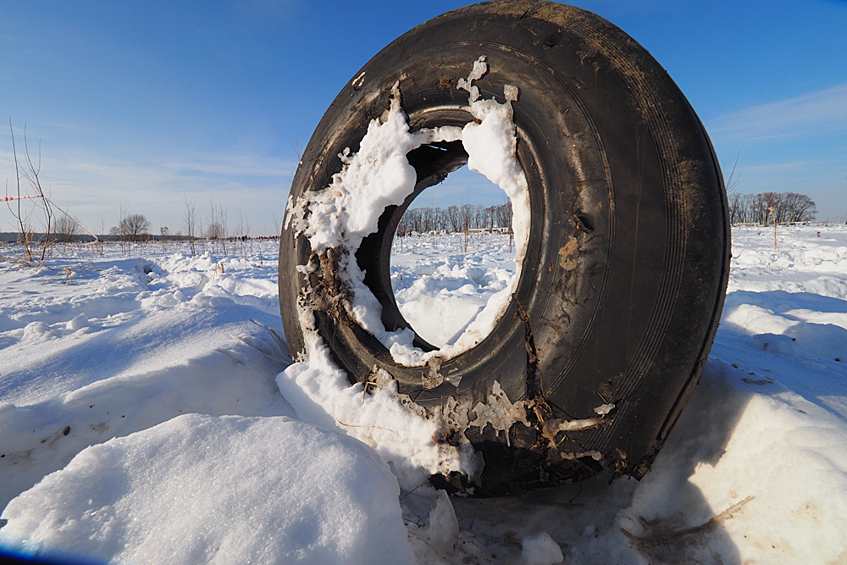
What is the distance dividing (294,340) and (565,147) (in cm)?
119

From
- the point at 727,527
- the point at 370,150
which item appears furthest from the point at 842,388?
the point at 370,150

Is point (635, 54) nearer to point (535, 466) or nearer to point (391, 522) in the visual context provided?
point (535, 466)

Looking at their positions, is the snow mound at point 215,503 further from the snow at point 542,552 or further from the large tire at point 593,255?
the large tire at point 593,255

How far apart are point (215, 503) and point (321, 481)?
178 millimetres

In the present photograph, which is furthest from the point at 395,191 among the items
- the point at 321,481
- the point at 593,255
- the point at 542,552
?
the point at 542,552

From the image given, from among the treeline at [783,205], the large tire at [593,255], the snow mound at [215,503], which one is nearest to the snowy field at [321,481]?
the snow mound at [215,503]

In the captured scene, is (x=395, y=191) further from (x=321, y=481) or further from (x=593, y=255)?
(x=321, y=481)

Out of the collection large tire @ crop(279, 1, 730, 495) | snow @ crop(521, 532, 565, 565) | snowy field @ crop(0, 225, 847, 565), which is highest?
large tire @ crop(279, 1, 730, 495)

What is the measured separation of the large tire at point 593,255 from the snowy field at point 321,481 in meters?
0.16

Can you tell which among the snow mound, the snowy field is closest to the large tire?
the snowy field

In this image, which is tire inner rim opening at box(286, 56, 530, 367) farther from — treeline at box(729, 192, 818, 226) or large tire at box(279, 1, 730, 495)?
treeline at box(729, 192, 818, 226)

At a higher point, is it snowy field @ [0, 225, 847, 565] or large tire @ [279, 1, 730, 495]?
large tire @ [279, 1, 730, 495]

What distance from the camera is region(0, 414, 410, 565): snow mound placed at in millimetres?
578

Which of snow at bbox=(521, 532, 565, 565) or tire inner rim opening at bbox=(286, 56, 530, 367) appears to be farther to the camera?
tire inner rim opening at bbox=(286, 56, 530, 367)
